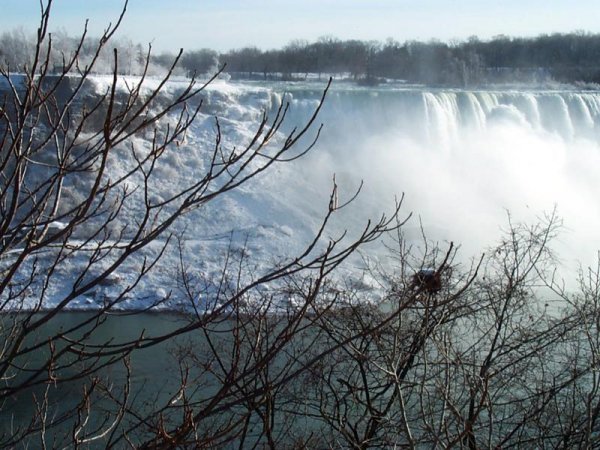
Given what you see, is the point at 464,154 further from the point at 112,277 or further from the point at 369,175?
the point at 112,277

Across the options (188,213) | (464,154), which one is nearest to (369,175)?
(464,154)

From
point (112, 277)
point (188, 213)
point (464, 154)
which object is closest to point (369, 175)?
point (464, 154)

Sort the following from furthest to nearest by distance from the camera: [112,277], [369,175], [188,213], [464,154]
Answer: [464,154], [369,175], [188,213], [112,277]

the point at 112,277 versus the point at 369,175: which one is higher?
the point at 369,175

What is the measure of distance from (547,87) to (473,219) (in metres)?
19.8

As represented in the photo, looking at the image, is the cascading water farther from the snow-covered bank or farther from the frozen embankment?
the frozen embankment

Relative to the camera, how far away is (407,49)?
4025 centimetres

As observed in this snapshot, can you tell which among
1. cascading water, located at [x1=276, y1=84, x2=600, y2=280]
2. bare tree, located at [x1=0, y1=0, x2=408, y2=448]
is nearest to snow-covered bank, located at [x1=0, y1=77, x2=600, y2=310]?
cascading water, located at [x1=276, y1=84, x2=600, y2=280]

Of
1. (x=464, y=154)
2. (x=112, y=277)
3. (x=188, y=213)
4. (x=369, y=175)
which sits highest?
(x=464, y=154)

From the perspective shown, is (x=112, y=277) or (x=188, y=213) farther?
(x=188, y=213)

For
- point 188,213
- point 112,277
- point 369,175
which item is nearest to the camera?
point 112,277

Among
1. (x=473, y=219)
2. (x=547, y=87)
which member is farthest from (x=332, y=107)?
(x=547, y=87)

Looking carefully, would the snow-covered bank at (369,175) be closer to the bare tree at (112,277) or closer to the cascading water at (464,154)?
the cascading water at (464,154)

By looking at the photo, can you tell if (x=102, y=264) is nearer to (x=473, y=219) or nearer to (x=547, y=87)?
(x=473, y=219)
